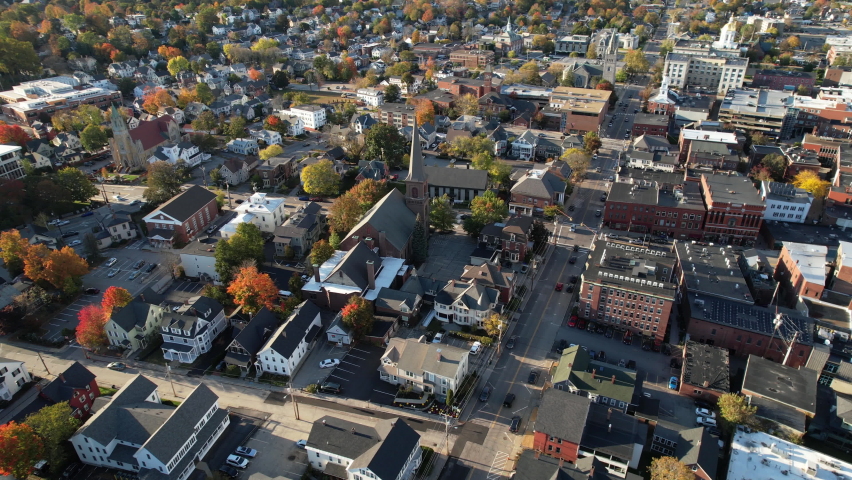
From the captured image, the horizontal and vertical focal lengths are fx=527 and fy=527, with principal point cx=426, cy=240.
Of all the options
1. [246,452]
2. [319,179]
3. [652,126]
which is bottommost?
[246,452]

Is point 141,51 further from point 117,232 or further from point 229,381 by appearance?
point 229,381

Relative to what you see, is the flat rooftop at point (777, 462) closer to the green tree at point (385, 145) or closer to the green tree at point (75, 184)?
the green tree at point (385, 145)

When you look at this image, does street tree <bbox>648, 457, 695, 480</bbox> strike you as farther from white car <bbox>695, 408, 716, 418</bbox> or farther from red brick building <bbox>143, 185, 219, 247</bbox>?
red brick building <bbox>143, 185, 219, 247</bbox>

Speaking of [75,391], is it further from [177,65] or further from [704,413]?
[177,65]

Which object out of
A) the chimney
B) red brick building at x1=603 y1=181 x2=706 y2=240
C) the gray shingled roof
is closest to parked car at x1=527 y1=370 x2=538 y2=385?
the gray shingled roof

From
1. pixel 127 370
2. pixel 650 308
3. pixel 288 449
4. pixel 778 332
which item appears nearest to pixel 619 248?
pixel 650 308

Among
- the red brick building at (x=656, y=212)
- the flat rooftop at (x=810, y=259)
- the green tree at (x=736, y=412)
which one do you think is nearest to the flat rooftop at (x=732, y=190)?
the red brick building at (x=656, y=212)

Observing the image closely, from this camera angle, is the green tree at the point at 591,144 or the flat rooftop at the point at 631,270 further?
the green tree at the point at 591,144

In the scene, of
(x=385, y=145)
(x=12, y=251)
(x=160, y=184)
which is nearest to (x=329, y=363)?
(x=12, y=251)
